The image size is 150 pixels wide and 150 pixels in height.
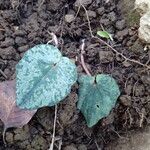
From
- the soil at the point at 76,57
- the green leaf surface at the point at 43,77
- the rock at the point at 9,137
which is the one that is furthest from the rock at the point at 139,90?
the rock at the point at 9,137

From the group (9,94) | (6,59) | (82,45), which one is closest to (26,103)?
(9,94)

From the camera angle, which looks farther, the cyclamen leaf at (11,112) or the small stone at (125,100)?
the small stone at (125,100)

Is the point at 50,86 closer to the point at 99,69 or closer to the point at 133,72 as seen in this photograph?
the point at 99,69

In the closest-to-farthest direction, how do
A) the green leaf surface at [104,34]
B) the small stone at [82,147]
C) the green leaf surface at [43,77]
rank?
the green leaf surface at [43,77], the small stone at [82,147], the green leaf surface at [104,34]

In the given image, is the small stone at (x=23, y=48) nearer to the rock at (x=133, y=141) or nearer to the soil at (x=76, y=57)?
the soil at (x=76, y=57)

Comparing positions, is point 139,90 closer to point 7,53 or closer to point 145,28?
point 145,28

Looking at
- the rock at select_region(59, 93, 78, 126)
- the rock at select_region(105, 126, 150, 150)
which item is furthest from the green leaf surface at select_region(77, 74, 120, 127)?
the rock at select_region(105, 126, 150, 150)
